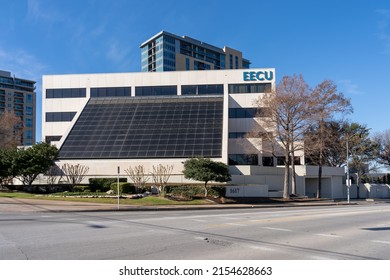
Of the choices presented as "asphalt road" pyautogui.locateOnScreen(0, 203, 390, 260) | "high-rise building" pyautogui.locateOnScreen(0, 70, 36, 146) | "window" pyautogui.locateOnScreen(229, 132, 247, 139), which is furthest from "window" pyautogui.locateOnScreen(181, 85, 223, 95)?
"high-rise building" pyautogui.locateOnScreen(0, 70, 36, 146)

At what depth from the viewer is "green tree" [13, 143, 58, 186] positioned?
33.3m

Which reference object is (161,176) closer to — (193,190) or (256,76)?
(193,190)

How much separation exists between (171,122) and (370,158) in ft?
106

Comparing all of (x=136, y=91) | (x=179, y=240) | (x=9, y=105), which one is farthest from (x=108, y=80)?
(x=9, y=105)

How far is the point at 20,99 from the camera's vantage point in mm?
155250

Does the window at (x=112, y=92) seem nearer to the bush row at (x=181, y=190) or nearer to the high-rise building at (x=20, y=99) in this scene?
the bush row at (x=181, y=190)

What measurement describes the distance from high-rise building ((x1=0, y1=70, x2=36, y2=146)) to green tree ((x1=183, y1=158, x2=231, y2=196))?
13201 centimetres

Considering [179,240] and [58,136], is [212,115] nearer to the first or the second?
[58,136]

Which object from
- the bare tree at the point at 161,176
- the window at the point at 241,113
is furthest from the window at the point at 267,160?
the bare tree at the point at 161,176

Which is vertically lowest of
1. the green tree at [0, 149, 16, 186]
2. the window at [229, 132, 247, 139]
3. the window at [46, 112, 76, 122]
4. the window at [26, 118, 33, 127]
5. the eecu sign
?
the green tree at [0, 149, 16, 186]

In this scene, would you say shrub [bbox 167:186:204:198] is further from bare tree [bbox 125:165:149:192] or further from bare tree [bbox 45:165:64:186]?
bare tree [bbox 45:165:64:186]

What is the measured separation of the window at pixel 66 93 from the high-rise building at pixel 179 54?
279 ft

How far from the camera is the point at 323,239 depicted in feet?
39.4

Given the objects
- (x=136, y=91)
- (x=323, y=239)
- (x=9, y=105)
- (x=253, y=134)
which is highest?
(x=9, y=105)
